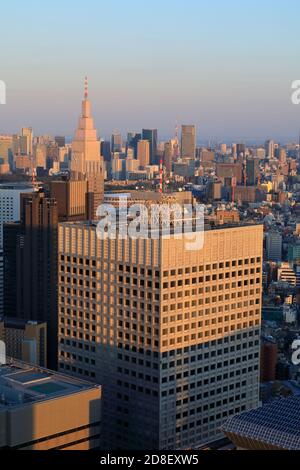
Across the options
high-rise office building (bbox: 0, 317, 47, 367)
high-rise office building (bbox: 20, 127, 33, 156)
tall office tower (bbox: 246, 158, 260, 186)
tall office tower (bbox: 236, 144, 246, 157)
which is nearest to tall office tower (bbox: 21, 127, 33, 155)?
high-rise office building (bbox: 20, 127, 33, 156)

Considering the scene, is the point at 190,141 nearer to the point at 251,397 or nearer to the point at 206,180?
the point at 206,180

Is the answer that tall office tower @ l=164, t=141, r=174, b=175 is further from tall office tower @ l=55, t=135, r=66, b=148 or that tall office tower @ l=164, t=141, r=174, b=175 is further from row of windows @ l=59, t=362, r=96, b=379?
row of windows @ l=59, t=362, r=96, b=379

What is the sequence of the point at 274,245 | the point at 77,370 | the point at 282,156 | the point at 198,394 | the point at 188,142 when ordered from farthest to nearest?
1. the point at 282,156
2. the point at 188,142
3. the point at 274,245
4. the point at 77,370
5. the point at 198,394

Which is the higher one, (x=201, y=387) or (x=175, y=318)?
(x=175, y=318)

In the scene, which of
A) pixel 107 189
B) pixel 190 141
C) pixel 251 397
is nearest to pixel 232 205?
pixel 107 189

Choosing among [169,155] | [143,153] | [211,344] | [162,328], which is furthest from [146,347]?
[143,153]

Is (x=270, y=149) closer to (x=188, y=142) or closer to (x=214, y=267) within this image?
(x=188, y=142)
